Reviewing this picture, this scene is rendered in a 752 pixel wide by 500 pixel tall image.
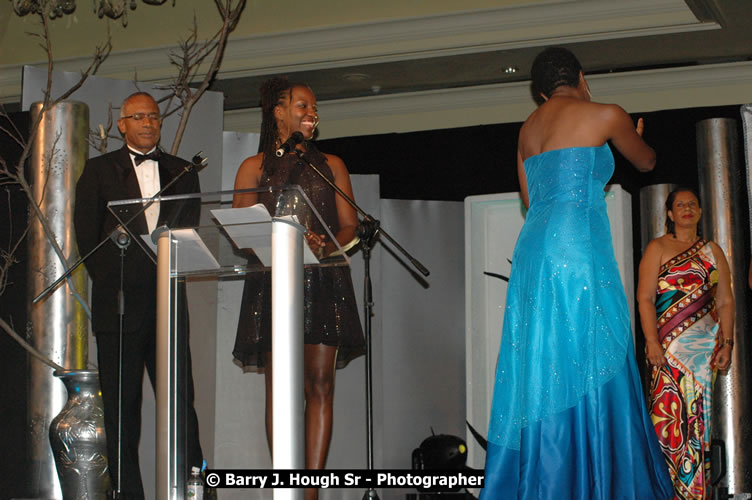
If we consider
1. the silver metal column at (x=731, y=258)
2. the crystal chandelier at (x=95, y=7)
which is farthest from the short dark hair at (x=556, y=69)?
the crystal chandelier at (x=95, y=7)

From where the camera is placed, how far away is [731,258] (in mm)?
5652

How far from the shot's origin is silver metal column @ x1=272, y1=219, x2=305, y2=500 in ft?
7.85

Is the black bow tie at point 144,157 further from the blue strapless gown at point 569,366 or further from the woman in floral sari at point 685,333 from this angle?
the woman in floral sari at point 685,333

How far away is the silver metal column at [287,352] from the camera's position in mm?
2393

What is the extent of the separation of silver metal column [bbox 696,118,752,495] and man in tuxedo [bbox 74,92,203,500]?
11.0 ft

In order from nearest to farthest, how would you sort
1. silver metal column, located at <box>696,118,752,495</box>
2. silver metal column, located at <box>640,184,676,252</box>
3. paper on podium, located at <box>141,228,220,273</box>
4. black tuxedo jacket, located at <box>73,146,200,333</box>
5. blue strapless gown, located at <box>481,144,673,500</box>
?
1. paper on podium, located at <box>141,228,220,273</box>
2. blue strapless gown, located at <box>481,144,673,500</box>
3. black tuxedo jacket, located at <box>73,146,200,333</box>
4. silver metal column, located at <box>696,118,752,495</box>
5. silver metal column, located at <box>640,184,676,252</box>

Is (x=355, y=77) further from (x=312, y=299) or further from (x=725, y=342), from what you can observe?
(x=312, y=299)

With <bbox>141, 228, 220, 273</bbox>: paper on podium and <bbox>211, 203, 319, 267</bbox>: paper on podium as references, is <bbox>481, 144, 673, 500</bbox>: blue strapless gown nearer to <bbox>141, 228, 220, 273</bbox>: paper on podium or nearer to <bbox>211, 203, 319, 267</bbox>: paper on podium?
<bbox>211, 203, 319, 267</bbox>: paper on podium

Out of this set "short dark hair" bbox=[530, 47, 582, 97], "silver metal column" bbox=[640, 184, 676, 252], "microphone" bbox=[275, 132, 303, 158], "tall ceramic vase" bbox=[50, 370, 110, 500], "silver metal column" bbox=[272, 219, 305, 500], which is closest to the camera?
"silver metal column" bbox=[272, 219, 305, 500]

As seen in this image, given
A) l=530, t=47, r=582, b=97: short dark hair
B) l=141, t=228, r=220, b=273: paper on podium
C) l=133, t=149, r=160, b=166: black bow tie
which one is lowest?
l=141, t=228, r=220, b=273: paper on podium

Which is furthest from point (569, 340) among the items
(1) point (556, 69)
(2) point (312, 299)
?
(1) point (556, 69)

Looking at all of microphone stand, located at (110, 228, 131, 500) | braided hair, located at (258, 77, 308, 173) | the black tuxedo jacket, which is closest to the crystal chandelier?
the black tuxedo jacket

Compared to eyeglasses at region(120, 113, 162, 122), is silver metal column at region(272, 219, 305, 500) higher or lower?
lower

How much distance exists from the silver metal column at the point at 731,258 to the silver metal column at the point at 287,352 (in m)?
3.83
